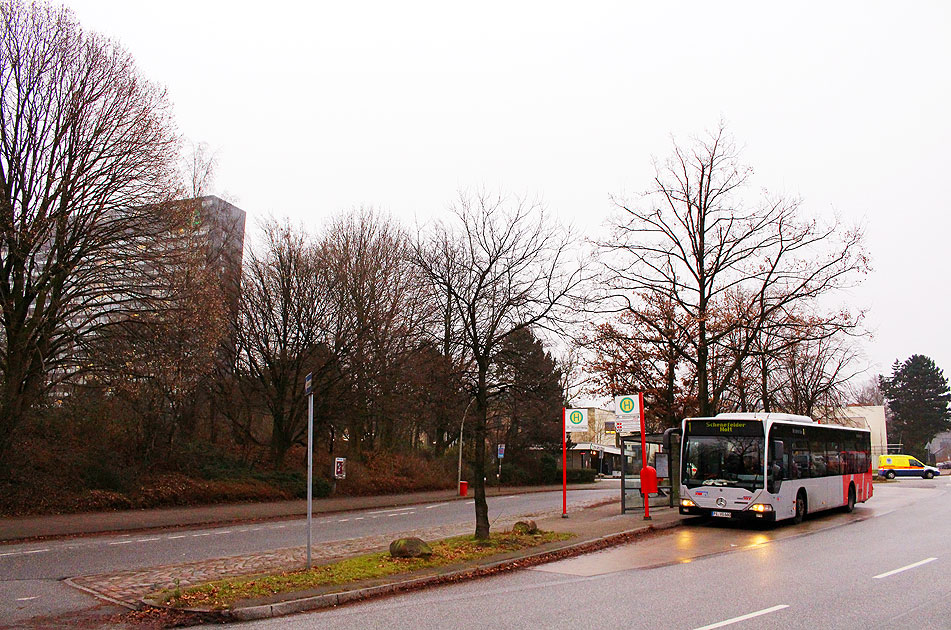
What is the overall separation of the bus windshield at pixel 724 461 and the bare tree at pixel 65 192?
1629 centimetres

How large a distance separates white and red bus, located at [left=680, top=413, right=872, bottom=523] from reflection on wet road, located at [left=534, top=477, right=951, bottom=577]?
0.51m

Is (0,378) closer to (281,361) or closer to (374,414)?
(281,361)

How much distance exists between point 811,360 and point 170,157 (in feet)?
136

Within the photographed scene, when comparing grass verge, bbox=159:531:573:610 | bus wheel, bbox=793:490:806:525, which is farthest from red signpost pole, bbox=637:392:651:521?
grass verge, bbox=159:531:573:610

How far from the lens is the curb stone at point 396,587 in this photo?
8625 mm

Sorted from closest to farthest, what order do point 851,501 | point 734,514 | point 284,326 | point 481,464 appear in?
point 481,464 < point 734,514 < point 851,501 < point 284,326

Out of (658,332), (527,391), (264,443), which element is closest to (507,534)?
(527,391)

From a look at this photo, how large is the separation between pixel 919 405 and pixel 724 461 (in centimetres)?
9402

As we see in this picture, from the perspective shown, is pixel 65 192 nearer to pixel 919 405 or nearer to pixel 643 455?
pixel 643 455

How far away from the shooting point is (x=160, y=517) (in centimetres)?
2223

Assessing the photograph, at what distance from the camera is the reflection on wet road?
12984 millimetres

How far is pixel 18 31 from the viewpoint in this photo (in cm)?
2069

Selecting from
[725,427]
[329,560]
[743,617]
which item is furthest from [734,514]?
[743,617]

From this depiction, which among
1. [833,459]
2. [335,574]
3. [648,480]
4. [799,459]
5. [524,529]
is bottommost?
[524,529]
